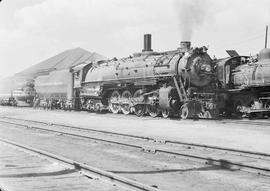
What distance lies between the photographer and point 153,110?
74.9ft

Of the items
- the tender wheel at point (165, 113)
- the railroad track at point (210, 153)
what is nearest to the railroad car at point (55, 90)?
the tender wheel at point (165, 113)

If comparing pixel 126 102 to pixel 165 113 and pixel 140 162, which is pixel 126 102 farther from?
pixel 140 162

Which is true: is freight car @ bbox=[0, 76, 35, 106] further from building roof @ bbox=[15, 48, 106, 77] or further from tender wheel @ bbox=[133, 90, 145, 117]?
building roof @ bbox=[15, 48, 106, 77]

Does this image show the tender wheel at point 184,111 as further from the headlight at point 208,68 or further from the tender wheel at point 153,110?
the headlight at point 208,68

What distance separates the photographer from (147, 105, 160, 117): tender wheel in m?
22.5

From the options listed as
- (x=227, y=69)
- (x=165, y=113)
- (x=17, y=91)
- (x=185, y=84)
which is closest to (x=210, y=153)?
(x=185, y=84)

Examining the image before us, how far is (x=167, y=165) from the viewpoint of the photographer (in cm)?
880

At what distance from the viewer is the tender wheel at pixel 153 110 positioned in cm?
2245

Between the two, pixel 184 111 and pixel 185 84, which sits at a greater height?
pixel 185 84

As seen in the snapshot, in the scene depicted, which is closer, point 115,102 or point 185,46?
point 185,46

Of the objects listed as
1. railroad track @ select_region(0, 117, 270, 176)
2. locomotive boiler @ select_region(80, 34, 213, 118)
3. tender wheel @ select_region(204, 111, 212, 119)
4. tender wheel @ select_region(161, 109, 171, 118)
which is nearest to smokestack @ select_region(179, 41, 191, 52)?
locomotive boiler @ select_region(80, 34, 213, 118)

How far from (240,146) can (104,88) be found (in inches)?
631

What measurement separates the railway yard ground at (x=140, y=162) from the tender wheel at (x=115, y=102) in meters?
9.93

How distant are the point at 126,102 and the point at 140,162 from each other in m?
15.4
